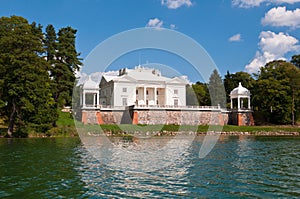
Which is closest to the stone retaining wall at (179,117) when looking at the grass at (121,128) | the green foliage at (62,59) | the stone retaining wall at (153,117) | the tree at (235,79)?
the stone retaining wall at (153,117)

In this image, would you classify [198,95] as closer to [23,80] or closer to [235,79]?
[235,79]

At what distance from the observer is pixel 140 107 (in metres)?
46.4

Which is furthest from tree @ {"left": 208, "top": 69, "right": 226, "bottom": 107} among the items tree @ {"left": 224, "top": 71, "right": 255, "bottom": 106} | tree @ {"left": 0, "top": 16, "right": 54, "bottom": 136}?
tree @ {"left": 0, "top": 16, "right": 54, "bottom": 136}

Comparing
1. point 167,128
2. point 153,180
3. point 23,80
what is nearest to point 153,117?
point 167,128

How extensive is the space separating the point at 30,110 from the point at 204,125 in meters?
25.6

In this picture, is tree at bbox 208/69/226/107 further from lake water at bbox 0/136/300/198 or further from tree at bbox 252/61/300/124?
lake water at bbox 0/136/300/198

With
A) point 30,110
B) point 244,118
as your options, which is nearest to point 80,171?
point 30,110

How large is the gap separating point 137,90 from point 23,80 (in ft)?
83.0

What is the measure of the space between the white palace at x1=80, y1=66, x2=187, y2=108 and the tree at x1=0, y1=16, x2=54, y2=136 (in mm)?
13104

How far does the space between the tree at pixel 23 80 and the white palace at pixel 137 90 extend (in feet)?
43.0

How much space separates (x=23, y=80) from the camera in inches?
1305

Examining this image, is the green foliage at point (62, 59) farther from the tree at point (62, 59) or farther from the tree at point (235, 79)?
the tree at point (235, 79)

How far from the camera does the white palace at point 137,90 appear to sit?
5134cm

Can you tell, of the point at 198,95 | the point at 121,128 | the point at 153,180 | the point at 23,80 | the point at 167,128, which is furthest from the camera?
the point at 198,95
